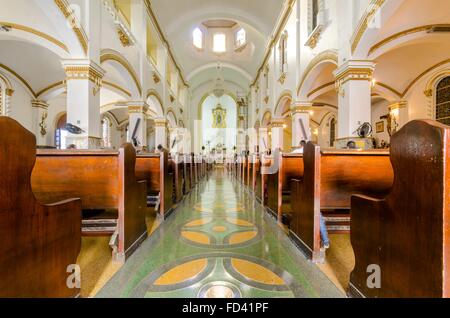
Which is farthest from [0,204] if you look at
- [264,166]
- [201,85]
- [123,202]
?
[201,85]

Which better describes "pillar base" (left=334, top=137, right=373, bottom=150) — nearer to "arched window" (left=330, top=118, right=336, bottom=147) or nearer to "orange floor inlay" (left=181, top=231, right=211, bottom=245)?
"orange floor inlay" (left=181, top=231, right=211, bottom=245)

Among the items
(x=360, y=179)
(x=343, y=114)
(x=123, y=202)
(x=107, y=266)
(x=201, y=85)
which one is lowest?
(x=107, y=266)

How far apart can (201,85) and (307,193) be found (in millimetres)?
17625

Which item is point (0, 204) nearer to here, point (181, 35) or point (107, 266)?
point (107, 266)

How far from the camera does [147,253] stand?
1.96 meters

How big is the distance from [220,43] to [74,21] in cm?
1267

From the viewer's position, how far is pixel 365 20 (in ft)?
12.2

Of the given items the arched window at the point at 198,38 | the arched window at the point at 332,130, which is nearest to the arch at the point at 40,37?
the arched window at the point at 198,38

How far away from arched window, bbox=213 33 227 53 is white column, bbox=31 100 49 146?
10685mm

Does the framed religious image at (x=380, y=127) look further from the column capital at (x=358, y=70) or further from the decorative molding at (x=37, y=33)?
the decorative molding at (x=37, y=33)

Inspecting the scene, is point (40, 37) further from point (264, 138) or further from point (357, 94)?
point (264, 138)

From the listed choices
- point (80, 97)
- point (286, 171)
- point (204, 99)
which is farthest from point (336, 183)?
point (204, 99)

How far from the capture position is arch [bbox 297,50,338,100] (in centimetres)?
482
